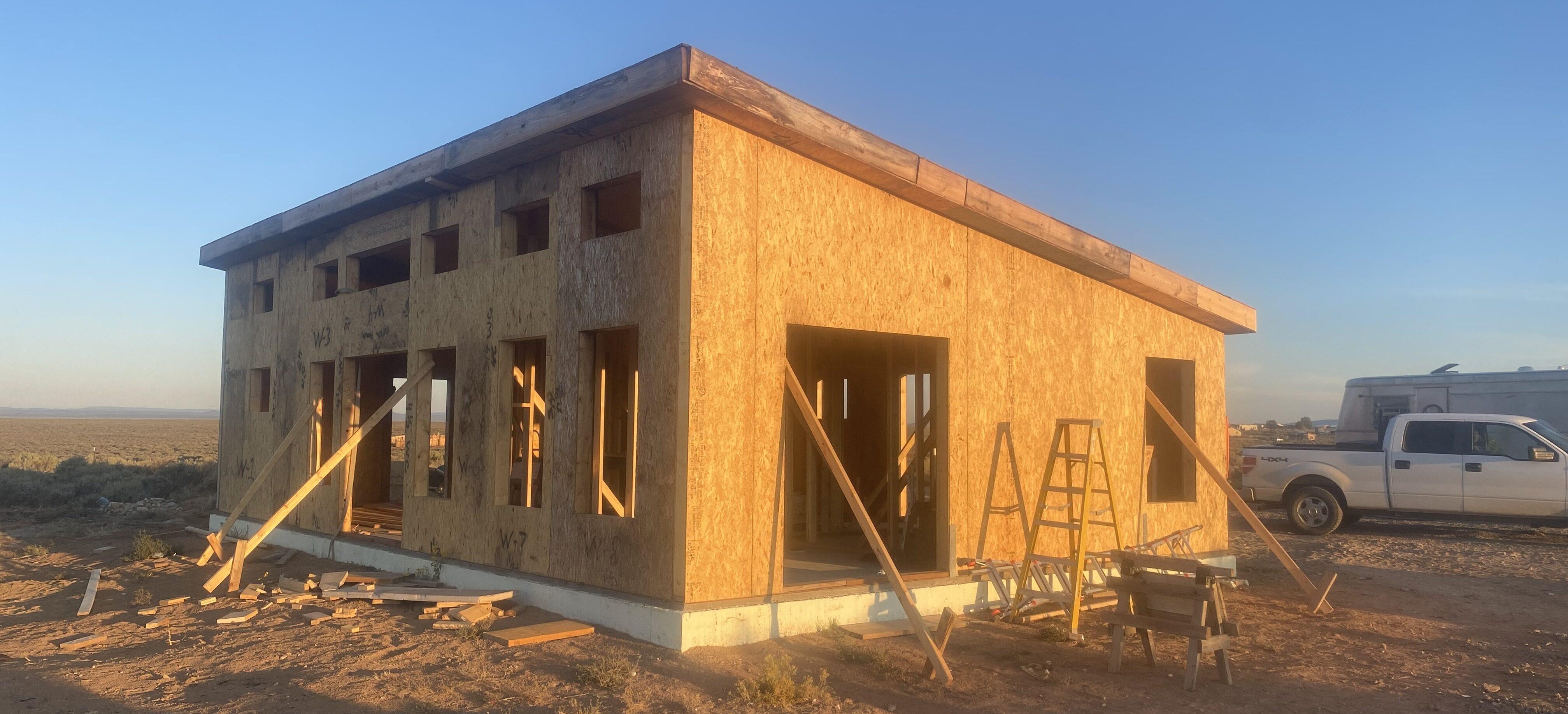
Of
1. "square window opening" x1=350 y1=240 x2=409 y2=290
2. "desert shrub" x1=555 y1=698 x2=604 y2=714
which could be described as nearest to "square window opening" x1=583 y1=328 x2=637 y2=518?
"desert shrub" x1=555 y1=698 x2=604 y2=714

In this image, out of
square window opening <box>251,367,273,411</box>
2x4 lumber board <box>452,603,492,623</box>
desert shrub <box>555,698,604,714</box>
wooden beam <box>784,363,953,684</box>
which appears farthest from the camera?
square window opening <box>251,367,273,411</box>

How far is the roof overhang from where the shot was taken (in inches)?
270

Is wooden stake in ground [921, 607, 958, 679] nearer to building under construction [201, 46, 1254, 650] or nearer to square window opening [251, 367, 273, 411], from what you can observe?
building under construction [201, 46, 1254, 650]

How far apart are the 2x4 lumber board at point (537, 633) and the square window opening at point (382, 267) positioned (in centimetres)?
575

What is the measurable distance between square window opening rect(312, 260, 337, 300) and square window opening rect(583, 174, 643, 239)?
396 cm

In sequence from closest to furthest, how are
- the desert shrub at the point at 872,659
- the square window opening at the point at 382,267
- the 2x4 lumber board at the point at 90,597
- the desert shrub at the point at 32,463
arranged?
the desert shrub at the point at 872,659, the 2x4 lumber board at the point at 90,597, the square window opening at the point at 382,267, the desert shrub at the point at 32,463

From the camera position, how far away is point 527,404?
9109 millimetres

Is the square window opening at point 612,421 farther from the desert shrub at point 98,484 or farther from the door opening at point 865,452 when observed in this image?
the desert shrub at point 98,484

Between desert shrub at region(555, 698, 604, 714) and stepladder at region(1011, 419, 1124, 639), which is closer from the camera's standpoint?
desert shrub at region(555, 698, 604, 714)

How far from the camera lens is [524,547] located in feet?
27.6

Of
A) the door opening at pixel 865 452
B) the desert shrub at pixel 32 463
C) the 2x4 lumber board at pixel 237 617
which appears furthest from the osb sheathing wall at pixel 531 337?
the desert shrub at pixel 32 463

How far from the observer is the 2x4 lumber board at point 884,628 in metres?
7.41

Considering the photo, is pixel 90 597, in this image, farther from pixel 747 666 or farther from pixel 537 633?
pixel 747 666

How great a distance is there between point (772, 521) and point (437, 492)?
10.5 meters
